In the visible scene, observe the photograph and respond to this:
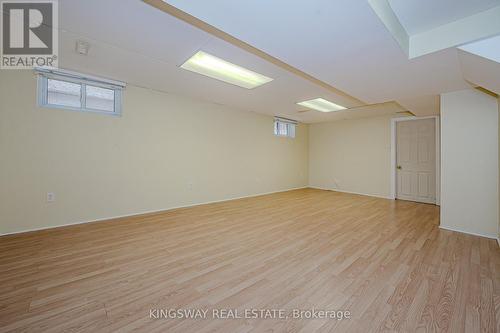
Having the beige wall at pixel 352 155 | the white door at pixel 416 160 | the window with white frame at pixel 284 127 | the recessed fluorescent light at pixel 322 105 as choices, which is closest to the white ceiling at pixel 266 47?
the recessed fluorescent light at pixel 322 105

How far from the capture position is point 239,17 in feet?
5.64

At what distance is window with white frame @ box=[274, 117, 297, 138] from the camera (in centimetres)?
644

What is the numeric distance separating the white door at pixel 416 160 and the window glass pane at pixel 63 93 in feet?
24.1

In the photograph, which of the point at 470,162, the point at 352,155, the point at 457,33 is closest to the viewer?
the point at 457,33

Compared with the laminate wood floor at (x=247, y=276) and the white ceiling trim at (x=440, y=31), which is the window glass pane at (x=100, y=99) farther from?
the white ceiling trim at (x=440, y=31)

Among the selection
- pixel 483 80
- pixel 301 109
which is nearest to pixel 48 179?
pixel 301 109

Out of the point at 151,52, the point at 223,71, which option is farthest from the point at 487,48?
the point at 151,52

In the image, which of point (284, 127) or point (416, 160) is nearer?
point (416, 160)

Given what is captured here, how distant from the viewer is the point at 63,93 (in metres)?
3.14

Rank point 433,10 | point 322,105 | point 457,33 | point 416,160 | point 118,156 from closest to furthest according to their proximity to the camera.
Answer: point 433,10 < point 457,33 < point 118,156 < point 322,105 < point 416,160

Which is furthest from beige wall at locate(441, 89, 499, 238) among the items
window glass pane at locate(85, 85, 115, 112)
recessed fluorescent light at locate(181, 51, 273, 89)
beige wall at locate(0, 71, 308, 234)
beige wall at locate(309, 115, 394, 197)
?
window glass pane at locate(85, 85, 115, 112)

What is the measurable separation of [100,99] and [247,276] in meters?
3.70

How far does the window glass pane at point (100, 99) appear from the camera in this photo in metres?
3.33

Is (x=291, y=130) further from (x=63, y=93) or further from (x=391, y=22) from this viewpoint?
(x=63, y=93)
